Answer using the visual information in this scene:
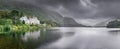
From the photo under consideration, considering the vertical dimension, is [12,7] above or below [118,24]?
above

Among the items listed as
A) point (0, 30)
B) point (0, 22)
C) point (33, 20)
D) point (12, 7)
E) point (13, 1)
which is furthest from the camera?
point (13, 1)

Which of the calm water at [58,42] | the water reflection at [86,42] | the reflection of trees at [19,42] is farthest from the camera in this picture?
the water reflection at [86,42]

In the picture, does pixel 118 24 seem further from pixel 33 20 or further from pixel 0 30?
pixel 0 30

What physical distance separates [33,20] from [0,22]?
45511 mm

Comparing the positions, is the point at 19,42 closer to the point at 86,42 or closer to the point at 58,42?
the point at 58,42

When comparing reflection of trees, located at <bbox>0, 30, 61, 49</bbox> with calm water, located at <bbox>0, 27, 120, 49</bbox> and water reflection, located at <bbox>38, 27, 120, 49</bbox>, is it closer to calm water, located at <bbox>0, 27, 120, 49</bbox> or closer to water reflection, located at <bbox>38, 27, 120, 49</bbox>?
calm water, located at <bbox>0, 27, 120, 49</bbox>

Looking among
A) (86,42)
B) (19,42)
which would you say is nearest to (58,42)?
(86,42)

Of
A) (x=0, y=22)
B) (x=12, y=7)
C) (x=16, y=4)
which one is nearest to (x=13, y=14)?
(x=0, y=22)

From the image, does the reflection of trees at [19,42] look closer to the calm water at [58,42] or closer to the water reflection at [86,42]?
the calm water at [58,42]

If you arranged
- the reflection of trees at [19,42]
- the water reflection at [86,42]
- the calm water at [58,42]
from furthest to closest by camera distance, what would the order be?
1. the water reflection at [86,42]
2. the calm water at [58,42]
3. the reflection of trees at [19,42]

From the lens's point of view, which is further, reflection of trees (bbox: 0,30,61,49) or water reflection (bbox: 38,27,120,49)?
water reflection (bbox: 38,27,120,49)

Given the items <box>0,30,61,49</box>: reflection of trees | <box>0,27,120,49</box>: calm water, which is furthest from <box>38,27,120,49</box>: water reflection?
<box>0,30,61,49</box>: reflection of trees

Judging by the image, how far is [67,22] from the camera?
17712 cm

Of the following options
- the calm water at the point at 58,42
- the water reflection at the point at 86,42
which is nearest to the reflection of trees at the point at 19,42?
the calm water at the point at 58,42
